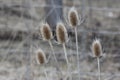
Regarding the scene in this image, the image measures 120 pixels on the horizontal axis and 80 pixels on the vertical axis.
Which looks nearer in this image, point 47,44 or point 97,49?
point 97,49

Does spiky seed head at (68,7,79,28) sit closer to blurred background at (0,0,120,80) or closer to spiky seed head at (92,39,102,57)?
spiky seed head at (92,39,102,57)

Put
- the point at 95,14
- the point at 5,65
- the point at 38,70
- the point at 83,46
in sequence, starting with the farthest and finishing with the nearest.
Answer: the point at 95,14
the point at 83,46
the point at 5,65
the point at 38,70

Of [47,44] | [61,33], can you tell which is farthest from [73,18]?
[47,44]

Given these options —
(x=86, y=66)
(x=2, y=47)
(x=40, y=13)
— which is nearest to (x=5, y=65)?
(x=2, y=47)

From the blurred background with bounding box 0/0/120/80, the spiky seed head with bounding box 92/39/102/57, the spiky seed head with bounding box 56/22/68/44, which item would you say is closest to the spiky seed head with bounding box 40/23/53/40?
the spiky seed head with bounding box 56/22/68/44

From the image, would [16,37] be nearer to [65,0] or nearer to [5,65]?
[5,65]

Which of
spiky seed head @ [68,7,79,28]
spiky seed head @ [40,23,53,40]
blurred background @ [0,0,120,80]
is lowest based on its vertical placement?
blurred background @ [0,0,120,80]

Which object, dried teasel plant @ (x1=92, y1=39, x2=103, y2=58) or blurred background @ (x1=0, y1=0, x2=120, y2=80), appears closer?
dried teasel plant @ (x1=92, y1=39, x2=103, y2=58)

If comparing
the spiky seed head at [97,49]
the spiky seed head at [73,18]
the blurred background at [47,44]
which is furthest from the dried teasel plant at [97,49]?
the blurred background at [47,44]

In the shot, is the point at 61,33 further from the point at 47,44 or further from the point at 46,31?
the point at 47,44
